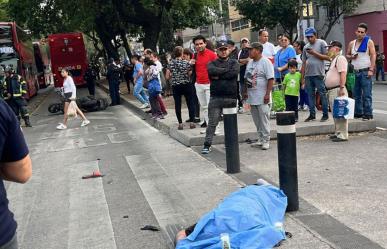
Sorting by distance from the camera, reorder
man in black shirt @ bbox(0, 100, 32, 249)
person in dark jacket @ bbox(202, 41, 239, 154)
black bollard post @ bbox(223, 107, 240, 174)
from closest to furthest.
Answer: man in black shirt @ bbox(0, 100, 32, 249), black bollard post @ bbox(223, 107, 240, 174), person in dark jacket @ bbox(202, 41, 239, 154)

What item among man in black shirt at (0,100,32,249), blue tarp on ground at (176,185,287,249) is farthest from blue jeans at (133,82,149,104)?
man in black shirt at (0,100,32,249)

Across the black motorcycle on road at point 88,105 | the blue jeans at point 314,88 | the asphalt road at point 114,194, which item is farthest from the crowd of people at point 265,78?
the black motorcycle on road at point 88,105

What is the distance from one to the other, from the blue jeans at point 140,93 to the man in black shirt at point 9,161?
1405 centimetres

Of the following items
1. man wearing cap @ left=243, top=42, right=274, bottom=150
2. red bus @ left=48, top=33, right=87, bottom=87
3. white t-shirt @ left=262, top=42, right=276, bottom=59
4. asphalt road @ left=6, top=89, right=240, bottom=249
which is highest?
red bus @ left=48, top=33, right=87, bottom=87

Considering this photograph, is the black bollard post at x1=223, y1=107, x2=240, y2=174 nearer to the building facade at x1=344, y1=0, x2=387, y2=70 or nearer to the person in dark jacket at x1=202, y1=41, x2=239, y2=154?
the person in dark jacket at x1=202, y1=41, x2=239, y2=154

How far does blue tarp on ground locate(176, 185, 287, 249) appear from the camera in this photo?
4.01 meters

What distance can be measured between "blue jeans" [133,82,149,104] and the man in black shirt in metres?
14.0

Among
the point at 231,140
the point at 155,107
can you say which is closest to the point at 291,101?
the point at 231,140

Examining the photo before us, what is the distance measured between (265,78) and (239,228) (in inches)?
182

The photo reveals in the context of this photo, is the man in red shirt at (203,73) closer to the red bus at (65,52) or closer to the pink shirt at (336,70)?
the pink shirt at (336,70)

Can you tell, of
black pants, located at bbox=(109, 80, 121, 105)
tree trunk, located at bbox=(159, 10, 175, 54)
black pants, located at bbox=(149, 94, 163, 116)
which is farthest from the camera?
tree trunk, located at bbox=(159, 10, 175, 54)

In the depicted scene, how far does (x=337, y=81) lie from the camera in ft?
29.6

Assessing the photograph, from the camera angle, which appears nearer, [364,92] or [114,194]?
[114,194]

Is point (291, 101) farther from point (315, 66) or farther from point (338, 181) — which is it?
point (338, 181)
